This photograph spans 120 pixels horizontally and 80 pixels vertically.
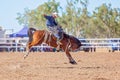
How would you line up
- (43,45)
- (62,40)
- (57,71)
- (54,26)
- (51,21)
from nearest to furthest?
1. (57,71)
2. (51,21)
3. (54,26)
4. (62,40)
5. (43,45)

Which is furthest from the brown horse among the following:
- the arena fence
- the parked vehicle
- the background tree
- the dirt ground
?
the background tree

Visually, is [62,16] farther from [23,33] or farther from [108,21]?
[23,33]

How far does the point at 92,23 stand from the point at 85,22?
1.17 meters

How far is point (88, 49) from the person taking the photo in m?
35.6

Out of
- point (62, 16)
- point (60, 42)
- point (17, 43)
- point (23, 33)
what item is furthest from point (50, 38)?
point (62, 16)

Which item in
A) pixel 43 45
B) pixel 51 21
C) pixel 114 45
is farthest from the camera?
pixel 43 45

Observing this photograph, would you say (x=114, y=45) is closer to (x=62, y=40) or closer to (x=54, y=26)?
(x=62, y=40)

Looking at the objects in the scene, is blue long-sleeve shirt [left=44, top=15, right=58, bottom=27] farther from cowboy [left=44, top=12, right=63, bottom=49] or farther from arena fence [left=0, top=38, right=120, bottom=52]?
arena fence [left=0, top=38, right=120, bottom=52]

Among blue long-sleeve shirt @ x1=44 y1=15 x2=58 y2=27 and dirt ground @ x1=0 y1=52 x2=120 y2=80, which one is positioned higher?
blue long-sleeve shirt @ x1=44 y1=15 x2=58 y2=27

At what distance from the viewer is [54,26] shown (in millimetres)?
15789

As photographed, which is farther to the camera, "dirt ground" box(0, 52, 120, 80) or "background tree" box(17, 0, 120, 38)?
"background tree" box(17, 0, 120, 38)

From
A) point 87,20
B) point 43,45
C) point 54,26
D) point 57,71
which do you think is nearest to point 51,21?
point 54,26

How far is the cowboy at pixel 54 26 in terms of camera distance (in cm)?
1554

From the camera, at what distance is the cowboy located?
51.0 ft
